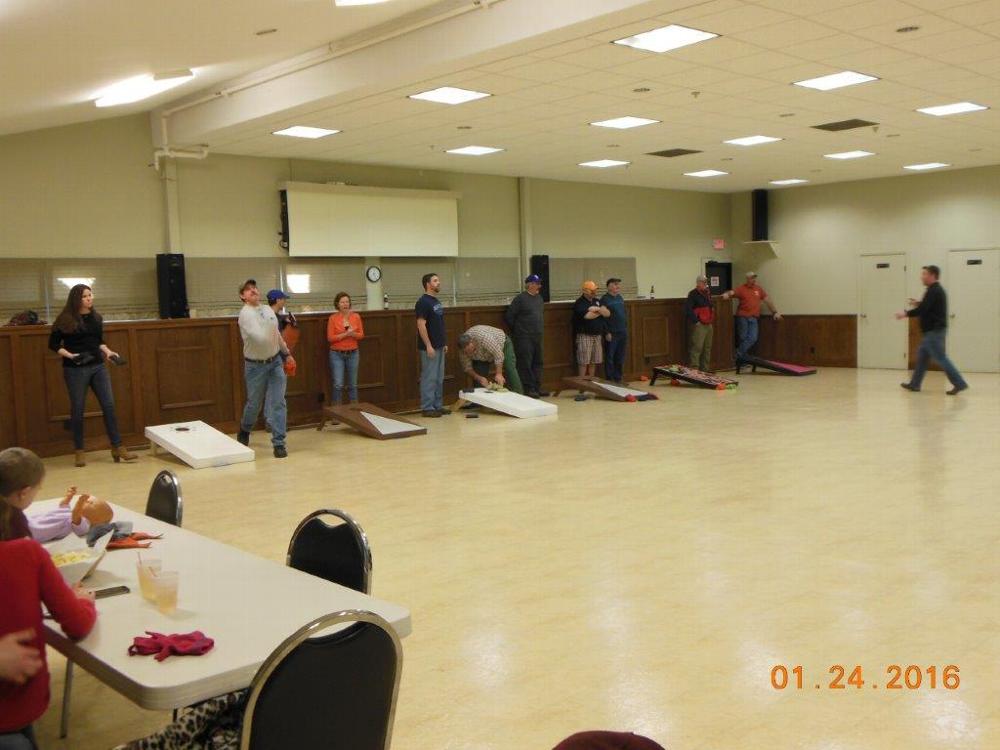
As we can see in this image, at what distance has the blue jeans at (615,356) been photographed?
44.8 feet

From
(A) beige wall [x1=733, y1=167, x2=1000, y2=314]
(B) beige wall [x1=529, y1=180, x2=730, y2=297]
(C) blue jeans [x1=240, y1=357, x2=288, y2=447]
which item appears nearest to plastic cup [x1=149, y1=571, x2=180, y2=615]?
(C) blue jeans [x1=240, y1=357, x2=288, y2=447]

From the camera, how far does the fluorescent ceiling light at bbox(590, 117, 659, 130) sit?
1019cm

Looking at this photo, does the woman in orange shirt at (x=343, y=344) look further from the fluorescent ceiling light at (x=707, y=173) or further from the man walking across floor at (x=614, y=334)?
the fluorescent ceiling light at (x=707, y=173)

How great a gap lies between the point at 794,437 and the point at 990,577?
4473 mm

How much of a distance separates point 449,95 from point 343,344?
124 inches

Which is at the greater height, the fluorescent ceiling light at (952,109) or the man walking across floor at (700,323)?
the fluorescent ceiling light at (952,109)

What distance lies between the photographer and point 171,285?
10672 mm

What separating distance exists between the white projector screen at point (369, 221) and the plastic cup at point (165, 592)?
9.70 meters

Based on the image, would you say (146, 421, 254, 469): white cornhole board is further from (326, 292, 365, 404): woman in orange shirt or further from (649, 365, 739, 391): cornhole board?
(649, 365, 739, 391): cornhole board

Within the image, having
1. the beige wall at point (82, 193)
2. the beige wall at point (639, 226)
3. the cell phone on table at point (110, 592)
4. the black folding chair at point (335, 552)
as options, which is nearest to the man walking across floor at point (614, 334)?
the beige wall at point (639, 226)

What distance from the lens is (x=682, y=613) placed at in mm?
4277

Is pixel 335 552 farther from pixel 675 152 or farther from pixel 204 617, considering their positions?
pixel 675 152

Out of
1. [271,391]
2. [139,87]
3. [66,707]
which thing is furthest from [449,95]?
[66,707]

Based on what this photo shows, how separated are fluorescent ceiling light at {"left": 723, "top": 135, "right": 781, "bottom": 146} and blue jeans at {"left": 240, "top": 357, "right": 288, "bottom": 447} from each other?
633cm
